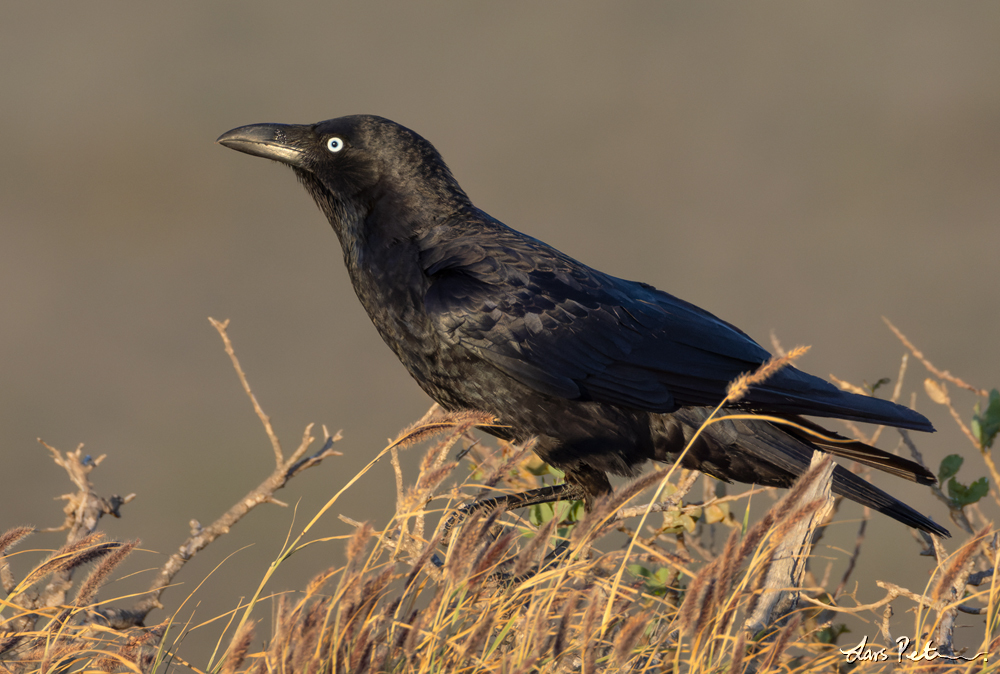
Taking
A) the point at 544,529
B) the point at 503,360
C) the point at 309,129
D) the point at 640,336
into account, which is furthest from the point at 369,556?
the point at 309,129

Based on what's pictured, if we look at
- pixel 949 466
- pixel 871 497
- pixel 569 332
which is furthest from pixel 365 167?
pixel 949 466

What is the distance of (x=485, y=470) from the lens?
329cm

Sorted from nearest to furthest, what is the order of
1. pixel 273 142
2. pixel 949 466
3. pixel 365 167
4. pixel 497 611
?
pixel 497 611
pixel 949 466
pixel 365 167
pixel 273 142

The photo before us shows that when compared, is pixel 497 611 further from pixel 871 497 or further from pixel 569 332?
pixel 871 497

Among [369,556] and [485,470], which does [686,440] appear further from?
[369,556]

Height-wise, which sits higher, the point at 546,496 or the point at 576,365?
the point at 576,365

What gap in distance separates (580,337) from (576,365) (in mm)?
114

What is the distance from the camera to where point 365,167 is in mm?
3586

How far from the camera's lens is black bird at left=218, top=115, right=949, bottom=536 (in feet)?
9.99

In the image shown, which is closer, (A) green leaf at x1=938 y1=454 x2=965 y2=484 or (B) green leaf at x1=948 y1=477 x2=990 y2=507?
(B) green leaf at x1=948 y1=477 x2=990 y2=507

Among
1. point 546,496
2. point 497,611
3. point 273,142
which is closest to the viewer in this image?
point 497,611

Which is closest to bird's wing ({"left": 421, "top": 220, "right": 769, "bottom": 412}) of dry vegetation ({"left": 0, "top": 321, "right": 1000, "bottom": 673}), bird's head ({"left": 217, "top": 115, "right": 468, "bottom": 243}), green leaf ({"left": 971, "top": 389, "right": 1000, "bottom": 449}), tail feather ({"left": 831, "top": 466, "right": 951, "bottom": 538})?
bird's head ({"left": 217, "top": 115, "right": 468, "bottom": 243})

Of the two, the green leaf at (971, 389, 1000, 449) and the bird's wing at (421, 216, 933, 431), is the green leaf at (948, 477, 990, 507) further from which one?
the bird's wing at (421, 216, 933, 431)

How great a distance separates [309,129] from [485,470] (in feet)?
5.29
